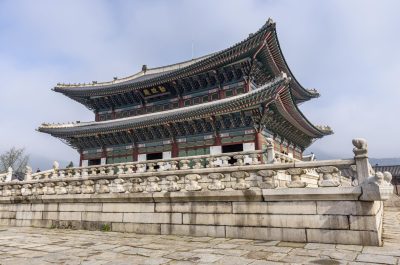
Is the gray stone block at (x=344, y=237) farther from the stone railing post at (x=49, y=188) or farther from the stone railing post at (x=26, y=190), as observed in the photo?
the stone railing post at (x=26, y=190)

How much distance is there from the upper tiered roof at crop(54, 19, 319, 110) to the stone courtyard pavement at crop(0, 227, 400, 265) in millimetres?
12280

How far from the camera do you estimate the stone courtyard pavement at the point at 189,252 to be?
4.77 meters

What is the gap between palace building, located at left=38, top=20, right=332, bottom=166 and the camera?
15.9m

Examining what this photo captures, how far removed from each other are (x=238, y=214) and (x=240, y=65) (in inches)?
485

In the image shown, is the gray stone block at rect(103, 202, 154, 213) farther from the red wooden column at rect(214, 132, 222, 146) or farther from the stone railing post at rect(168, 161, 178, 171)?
the red wooden column at rect(214, 132, 222, 146)

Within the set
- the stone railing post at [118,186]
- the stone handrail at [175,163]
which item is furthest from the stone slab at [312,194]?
the stone railing post at [118,186]

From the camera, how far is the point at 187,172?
8.24 metres

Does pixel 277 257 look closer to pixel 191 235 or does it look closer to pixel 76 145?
pixel 191 235

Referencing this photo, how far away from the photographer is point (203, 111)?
16203mm

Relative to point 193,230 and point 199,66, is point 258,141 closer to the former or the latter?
point 199,66

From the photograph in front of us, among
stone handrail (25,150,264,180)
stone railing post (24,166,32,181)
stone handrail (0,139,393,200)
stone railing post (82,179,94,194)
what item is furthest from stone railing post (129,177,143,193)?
stone railing post (24,166,32,181)

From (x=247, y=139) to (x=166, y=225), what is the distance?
30.9ft

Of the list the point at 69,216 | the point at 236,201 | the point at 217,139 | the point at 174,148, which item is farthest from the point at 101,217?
the point at 174,148

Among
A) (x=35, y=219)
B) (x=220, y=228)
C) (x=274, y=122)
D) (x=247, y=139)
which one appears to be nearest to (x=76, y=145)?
(x=35, y=219)
